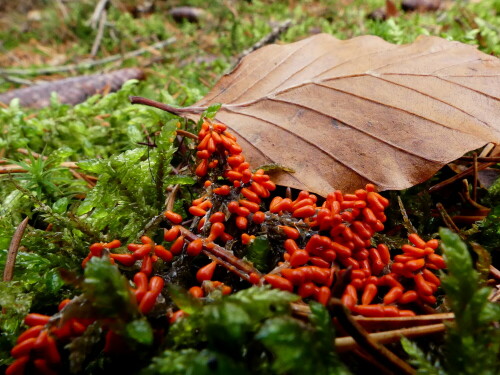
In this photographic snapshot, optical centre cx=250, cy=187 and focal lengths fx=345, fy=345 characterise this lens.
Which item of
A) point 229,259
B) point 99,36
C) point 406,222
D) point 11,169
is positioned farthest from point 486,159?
point 99,36

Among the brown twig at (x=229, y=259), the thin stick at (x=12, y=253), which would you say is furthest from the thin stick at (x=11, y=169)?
the brown twig at (x=229, y=259)

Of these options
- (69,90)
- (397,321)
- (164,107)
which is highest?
(69,90)

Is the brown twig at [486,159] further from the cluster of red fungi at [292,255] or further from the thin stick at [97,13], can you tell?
the thin stick at [97,13]

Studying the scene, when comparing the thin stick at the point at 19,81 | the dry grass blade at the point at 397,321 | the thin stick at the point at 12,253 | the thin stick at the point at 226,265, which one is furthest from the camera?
the thin stick at the point at 19,81

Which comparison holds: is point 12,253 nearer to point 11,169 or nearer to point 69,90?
point 11,169

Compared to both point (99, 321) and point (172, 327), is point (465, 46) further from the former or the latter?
point (99, 321)

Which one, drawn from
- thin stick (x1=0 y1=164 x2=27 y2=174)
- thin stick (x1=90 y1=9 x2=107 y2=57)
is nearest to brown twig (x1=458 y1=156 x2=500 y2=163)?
thin stick (x1=0 y1=164 x2=27 y2=174)
